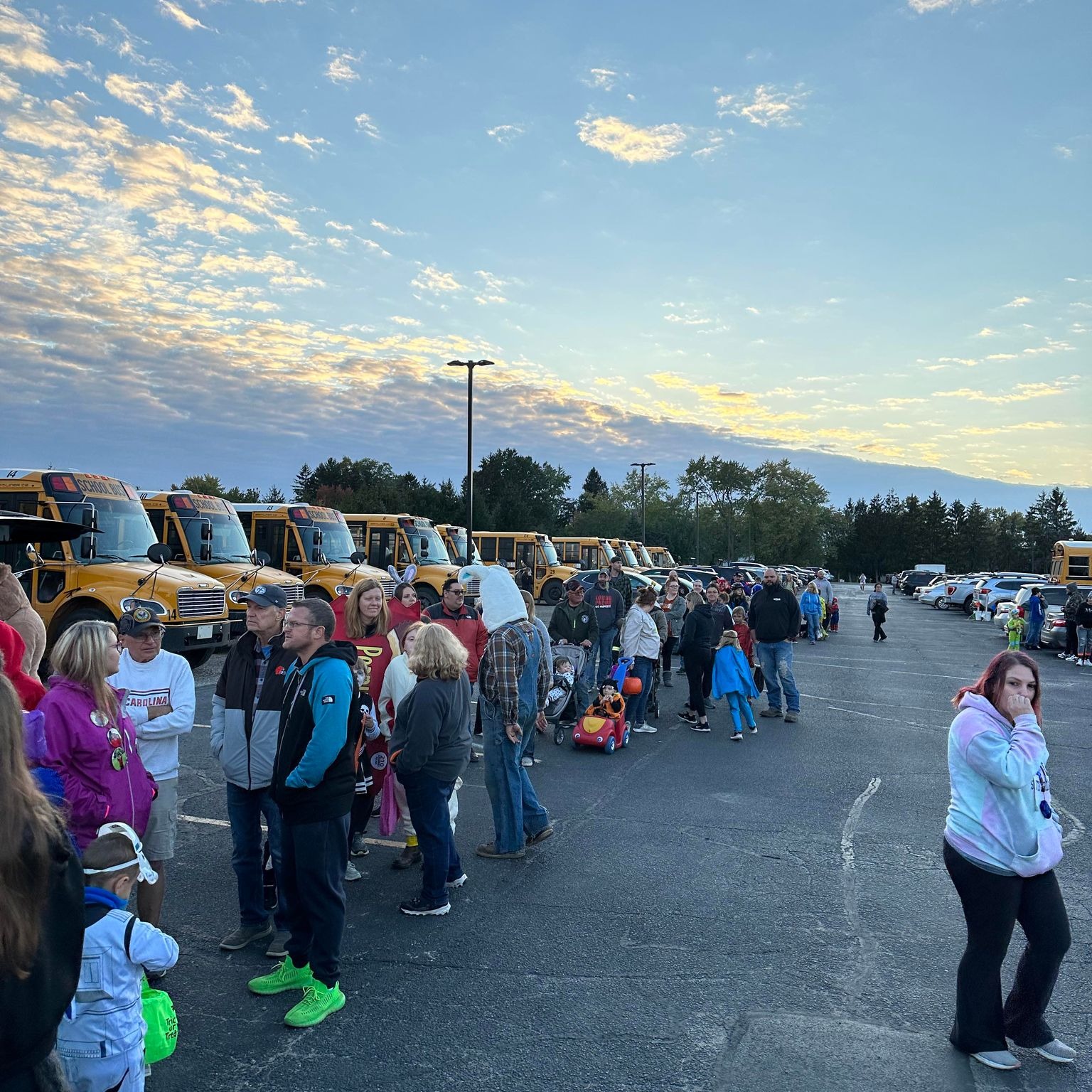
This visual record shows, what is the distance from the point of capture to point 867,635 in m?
27.6

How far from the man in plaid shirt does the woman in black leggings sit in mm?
5269

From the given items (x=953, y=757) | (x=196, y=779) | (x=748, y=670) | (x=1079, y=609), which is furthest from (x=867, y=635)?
(x=953, y=757)

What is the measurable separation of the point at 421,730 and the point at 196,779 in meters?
4.06

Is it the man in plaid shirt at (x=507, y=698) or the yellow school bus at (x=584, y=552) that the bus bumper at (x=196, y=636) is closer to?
the man in plaid shirt at (x=507, y=698)

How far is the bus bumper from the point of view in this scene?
1373cm

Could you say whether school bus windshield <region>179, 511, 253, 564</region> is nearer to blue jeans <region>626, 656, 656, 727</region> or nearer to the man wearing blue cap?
blue jeans <region>626, 656, 656, 727</region>

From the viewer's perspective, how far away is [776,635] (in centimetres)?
1161

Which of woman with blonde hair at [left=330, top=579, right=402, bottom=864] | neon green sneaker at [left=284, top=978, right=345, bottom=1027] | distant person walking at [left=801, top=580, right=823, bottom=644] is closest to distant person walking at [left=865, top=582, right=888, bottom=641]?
distant person walking at [left=801, top=580, right=823, bottom=644]

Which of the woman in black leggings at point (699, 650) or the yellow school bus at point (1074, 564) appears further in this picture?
the yellow school bus at point (1074, 564)

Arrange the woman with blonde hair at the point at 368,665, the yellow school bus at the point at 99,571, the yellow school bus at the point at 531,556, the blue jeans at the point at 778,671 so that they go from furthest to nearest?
the yellow school bus at the point at 531,556 < the yellow school bus at the point at 99,571 < the blue jeans at the point at 778,671 < the woman with blonde hair at the point at 368,665

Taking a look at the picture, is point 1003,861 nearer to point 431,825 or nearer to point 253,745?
point 431,825

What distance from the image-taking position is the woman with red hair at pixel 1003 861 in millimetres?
3586

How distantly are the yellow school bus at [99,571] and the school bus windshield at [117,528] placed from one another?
1 centimetres

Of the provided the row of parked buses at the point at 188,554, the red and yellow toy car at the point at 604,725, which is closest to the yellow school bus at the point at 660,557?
the row of parked buses at the point at 188,554
